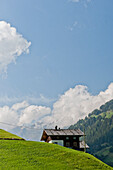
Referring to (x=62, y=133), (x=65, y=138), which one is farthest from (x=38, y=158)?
(x=62, y=133)

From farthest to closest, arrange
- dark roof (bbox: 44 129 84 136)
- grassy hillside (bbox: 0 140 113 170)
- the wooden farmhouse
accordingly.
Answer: dark roof (bbox: 44 129 84 136)
the wooden farmhouse
grassy hillside (bbox: 0 140 113 170)

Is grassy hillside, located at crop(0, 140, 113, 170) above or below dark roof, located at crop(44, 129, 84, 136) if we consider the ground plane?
below

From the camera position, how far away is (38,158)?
182 feet

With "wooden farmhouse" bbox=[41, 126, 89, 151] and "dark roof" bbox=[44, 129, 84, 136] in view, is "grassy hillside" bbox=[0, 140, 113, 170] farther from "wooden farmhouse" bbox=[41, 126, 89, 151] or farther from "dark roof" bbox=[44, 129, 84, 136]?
"dark roof" bbox=[44, 129, 84, 136]

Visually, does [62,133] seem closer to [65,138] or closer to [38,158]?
[65,138]

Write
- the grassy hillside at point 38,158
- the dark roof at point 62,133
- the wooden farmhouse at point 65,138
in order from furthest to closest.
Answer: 1. the dark roof at point 62,133
2. the wooden farmhouse at point 65,138
3. the grassy hillside at point 38,158

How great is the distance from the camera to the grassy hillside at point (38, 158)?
51.1 metres

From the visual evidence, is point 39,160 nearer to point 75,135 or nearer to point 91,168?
point 91,168

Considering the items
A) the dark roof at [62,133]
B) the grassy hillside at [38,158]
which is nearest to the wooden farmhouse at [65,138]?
the dark roof at [62,133]

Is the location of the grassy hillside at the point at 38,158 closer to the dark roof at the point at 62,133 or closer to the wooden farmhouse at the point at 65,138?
the wooden farmhouse at the point at 65,138

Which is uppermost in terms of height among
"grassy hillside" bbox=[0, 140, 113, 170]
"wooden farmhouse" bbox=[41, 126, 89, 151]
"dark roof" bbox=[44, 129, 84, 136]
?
"dark roof" bbox=[44, 129, 84, 136]

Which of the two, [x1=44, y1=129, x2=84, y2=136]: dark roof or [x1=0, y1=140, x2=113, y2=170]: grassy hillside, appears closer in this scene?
[x1=0, y1=140, x2=113, y2=170]: grassy hillside

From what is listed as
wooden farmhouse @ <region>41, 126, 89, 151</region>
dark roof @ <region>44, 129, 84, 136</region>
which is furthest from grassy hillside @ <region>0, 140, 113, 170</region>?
dark roof @ <region>44, 129, 84, 136</region>

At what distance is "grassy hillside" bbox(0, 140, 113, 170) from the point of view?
51062 millimetres
